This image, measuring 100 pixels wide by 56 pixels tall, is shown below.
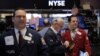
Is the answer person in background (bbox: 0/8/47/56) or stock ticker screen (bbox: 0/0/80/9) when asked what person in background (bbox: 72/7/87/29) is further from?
person in background (bbox: 0/8/47/56)

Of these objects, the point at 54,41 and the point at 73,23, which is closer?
the point at 54,41

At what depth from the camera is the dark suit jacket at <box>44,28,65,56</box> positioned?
606 cm

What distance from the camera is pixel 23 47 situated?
4.20m

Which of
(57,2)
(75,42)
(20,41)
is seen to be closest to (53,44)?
(75,42)

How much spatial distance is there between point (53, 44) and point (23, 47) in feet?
6.35

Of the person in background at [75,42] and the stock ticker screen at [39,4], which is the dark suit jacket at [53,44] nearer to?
the person in background at [75,42]

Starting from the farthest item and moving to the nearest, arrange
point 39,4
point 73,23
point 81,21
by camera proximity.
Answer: point 39,4, point 81,21, point 73,23

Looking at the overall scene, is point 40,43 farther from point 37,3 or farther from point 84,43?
point 37,3

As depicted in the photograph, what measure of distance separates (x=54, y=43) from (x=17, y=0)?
10.0 feet

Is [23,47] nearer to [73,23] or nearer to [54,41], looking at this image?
[54,41]

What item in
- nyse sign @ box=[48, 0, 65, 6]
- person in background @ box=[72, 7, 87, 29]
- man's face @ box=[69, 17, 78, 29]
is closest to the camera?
man's face @ box=[69, 17, 78, 29]

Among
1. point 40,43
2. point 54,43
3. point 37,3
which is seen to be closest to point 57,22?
point 54,43

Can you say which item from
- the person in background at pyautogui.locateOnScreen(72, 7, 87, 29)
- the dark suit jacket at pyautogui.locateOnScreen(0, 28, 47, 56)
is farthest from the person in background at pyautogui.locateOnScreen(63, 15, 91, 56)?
the dark suit jacket at pyautogui.locateOnScreen(0, 28, 47, 56)

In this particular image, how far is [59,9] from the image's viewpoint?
28.1ft
